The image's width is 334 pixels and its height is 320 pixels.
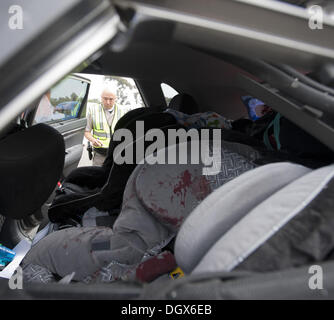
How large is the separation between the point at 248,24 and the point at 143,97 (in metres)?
2.21

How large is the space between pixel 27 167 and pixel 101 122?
218 cm

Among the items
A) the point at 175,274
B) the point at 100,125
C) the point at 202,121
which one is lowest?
the point at 175,274

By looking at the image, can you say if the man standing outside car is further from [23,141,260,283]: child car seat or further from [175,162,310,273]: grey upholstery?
[175,162,310,273]: grey upholstery

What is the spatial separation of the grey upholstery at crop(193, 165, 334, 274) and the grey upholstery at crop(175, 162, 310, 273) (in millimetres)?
46

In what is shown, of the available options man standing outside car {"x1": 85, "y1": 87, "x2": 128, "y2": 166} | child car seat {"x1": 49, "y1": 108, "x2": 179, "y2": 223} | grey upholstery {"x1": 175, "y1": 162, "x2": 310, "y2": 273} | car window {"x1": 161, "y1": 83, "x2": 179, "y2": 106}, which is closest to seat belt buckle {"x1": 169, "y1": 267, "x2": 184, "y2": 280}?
grey upholstery {"x1": 175, "y1": 162, "x2": 310, "y2": 273}

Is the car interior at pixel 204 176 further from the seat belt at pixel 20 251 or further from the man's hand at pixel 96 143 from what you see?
the man's hand at pixel 96 143

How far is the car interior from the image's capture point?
38 cm

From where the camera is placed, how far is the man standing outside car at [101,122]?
2.99 m

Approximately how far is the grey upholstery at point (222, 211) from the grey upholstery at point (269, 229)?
0.15ft

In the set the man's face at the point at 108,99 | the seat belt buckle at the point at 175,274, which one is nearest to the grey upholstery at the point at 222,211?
the seat belt buckle at the point at 175,274

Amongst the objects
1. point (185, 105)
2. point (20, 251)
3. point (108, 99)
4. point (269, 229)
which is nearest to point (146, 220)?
point (269, 229)

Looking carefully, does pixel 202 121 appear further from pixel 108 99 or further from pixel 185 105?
pixel 108 99

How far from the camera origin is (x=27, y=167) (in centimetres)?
94
